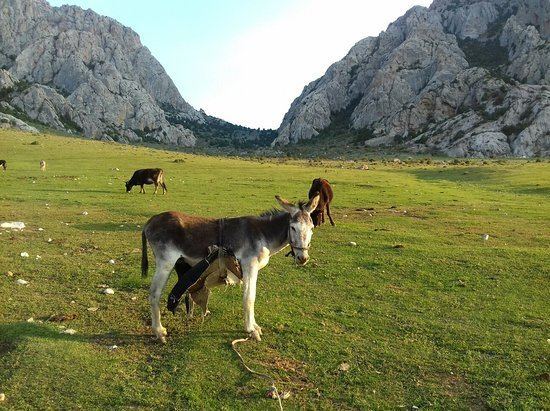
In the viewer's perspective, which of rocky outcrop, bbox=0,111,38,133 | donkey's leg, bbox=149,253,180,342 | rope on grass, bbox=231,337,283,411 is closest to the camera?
rope on grass, bbox=231,337,283,411

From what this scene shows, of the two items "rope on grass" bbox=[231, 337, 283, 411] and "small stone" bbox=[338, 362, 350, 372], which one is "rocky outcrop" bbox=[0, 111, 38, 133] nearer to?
"rope on grass" bbox=[231, 337, 283, 411]

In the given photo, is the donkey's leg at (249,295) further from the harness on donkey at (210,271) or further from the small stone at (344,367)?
the small stone at (344,367)

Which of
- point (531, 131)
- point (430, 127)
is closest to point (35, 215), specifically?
point (531, 131)

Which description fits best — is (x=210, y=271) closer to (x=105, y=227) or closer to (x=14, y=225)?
(x=105, y=227)

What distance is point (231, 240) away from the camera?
9.44 metres

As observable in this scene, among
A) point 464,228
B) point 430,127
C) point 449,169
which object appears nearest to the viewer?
point 464,228

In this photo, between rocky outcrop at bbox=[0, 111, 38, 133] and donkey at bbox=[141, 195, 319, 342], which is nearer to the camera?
donkey at bbox=[141, 195, 319, 342]

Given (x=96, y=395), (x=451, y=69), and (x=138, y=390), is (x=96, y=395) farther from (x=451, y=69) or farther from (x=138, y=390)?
(x=451, y=69)

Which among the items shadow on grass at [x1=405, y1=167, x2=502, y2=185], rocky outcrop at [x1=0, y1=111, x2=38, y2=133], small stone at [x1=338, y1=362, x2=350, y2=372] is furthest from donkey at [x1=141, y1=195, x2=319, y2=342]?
rocky outcrop at [x1=0, y1=111, x2=38, y2=133]

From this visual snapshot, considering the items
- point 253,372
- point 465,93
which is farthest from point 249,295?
point 465,93

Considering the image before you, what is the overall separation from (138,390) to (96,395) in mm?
656

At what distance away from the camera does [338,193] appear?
122ft

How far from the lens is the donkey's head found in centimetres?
899

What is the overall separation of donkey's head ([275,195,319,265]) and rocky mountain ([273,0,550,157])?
121m
